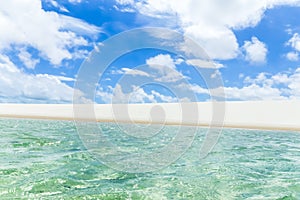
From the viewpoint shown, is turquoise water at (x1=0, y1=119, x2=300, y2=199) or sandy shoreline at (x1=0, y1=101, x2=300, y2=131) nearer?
turquoise water at (x1=0, y1=119, x2=300, y2=199)

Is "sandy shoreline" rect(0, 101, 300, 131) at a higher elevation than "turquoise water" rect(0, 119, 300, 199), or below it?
higher

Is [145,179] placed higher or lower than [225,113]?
lower

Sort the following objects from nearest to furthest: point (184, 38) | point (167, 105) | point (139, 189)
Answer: point (139, 189), point (184, 38), point (167, 105)

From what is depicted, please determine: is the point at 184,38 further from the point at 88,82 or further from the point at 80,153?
the point at 80,153

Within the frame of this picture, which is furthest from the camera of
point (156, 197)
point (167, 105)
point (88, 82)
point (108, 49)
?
point (167, 105)

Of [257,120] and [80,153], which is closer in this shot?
[80,153]

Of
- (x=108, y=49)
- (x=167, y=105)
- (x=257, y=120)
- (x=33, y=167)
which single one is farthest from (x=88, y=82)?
(x=167, y=105)

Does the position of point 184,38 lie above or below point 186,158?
above

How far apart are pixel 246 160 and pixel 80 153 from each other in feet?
16.5

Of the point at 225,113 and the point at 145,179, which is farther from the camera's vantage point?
the point at 225,113

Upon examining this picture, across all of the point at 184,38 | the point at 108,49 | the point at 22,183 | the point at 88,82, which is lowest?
the point at 22,183

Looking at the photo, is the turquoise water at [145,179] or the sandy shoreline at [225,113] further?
the sandy shoreline at [225,113]

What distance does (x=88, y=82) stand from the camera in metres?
8.74

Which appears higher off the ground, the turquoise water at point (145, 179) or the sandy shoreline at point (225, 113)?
the sandy shoreline at point (225, 113)
